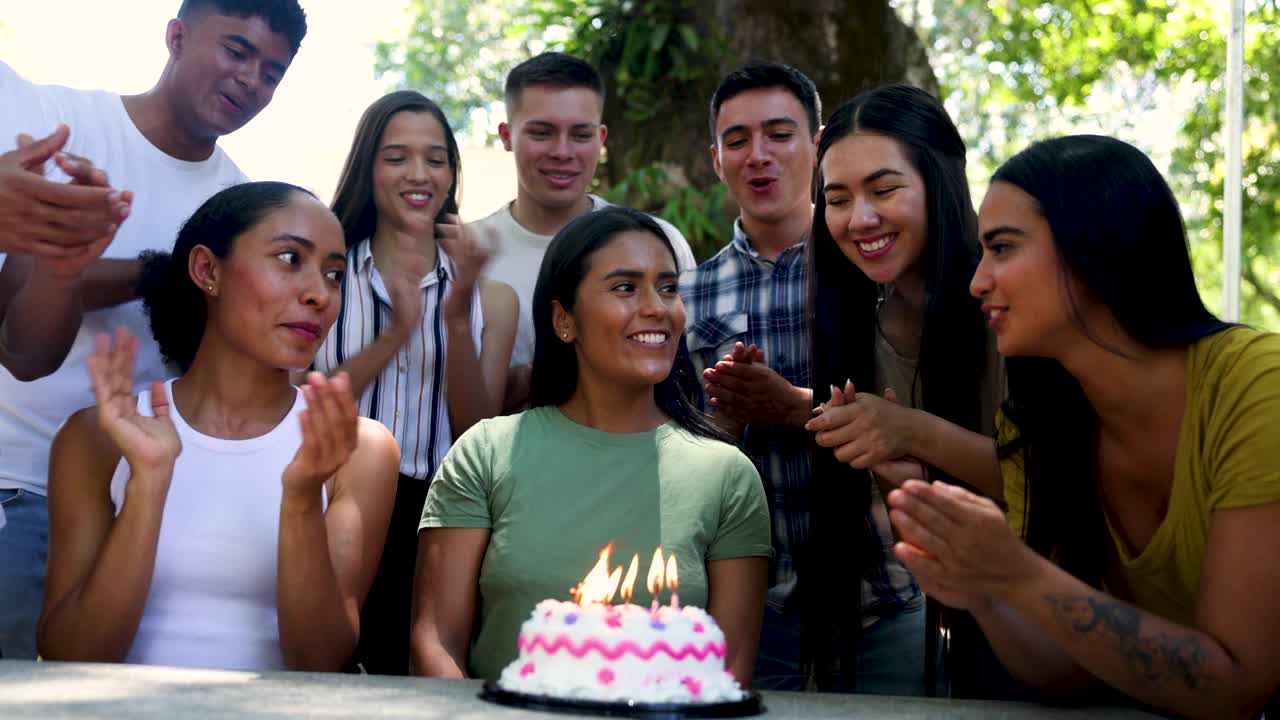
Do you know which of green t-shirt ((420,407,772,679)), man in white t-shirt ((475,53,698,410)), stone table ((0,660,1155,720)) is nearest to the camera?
stone table ((0,660,1155,720))

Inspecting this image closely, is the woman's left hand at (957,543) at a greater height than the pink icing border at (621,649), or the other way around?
the woman's left hand at (957,543)

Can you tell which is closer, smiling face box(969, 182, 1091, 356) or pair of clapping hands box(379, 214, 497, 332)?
smiling face box(969, 182, 1091, 356)

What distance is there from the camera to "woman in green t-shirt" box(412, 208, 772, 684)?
3441 millimetres

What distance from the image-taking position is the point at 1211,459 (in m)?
2.77

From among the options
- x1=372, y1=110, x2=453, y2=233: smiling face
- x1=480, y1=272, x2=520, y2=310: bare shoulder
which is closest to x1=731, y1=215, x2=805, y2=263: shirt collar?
x1=480, y1=272, x2=520, y2=310: bare shoulder

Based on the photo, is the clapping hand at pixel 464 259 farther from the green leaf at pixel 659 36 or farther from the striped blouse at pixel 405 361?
the green leaf at pixel 659 36

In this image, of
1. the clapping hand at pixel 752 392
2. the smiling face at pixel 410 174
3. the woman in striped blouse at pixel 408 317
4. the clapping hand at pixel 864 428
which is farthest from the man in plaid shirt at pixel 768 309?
the smiling face at pixel 410 174

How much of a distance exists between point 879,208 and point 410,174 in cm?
161

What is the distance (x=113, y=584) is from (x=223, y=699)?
747 mm

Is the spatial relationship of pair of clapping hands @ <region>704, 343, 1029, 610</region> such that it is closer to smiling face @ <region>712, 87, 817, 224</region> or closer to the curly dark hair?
smiling face @ <region>712, 87, 817, 224</region>

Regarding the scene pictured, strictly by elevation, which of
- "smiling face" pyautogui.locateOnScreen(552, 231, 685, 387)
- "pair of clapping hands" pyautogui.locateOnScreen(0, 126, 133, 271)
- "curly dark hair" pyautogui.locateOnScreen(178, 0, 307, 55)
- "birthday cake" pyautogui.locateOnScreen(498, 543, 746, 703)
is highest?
"curly dark hair" pyautogui.locateOnScreen(178, 0, 307, 55)

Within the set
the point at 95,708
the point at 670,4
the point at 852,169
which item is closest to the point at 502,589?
the point at 95,708

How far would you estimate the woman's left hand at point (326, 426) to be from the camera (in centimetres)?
298

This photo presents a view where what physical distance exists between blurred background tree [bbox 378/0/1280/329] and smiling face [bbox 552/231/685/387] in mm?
4002
